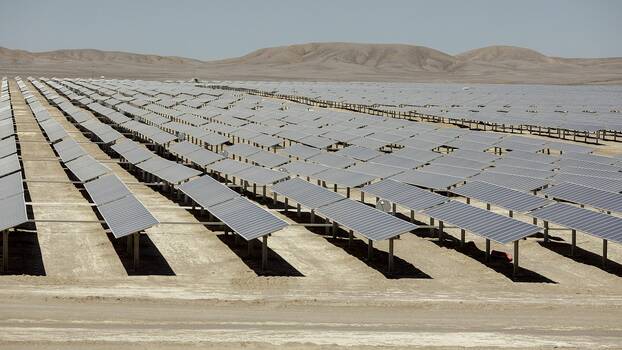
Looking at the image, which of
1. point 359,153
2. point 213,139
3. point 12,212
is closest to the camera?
point 12,212

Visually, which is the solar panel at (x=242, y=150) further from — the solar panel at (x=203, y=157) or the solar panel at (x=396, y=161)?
the solar panel at (x=396, y=161)

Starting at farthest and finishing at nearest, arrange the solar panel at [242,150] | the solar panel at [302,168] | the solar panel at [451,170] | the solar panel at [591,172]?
the solar panel at [242,150]
the solar panel at [302,168]
the solar panel at [451,170]
the solar panel at [591,172]

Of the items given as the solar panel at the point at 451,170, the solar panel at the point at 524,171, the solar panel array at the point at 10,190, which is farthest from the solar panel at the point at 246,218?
the solar panel at the point at 524,171

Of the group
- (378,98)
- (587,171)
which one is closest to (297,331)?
(587,171)

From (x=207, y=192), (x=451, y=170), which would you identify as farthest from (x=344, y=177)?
(x=207, y=192)

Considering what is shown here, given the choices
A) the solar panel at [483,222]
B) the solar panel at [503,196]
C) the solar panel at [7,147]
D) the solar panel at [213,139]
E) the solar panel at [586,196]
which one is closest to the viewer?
the solar panel at [483,222]

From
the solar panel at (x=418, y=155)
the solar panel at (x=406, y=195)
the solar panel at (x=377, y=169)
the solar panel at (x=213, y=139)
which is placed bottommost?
the solar panel at (x=406, y=195)

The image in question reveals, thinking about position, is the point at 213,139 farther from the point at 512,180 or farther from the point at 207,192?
the point at 512,180
